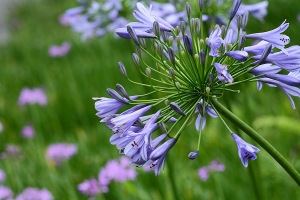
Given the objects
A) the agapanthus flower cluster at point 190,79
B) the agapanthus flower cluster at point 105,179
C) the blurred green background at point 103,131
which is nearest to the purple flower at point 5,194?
the blurred green background at point 103,131

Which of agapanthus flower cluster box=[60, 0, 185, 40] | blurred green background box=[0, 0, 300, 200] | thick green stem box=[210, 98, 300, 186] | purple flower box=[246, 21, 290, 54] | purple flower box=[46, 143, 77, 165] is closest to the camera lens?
thick green stem box=[210, 98, 300, 186]

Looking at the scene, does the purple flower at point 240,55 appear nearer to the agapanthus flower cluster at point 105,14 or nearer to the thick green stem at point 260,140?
the thick green stem at point 260,140

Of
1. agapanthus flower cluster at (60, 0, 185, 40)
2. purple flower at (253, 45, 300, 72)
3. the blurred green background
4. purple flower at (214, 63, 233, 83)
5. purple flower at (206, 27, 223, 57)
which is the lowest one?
the blurred green background

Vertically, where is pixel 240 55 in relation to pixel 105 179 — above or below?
above

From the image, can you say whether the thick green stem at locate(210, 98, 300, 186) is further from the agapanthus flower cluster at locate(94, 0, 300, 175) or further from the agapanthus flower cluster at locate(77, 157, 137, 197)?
the agapanthus flower cluster at locate(77, 157, 137, 197)

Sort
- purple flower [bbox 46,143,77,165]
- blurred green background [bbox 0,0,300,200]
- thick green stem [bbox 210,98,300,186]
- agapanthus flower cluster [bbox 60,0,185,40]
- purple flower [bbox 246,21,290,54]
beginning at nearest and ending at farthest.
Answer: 1. thick green stem [bbox 210,98,300,186]
2. purple flower [bbox 246,21,290,54]
3. agapanthus flower cluster [bbox 60,0,185,40]
4. blurred green background [bbox 0,0,300,200]
5. purple flower [bbox 46,143,77,165]

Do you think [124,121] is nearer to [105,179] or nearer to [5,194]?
[105,179]

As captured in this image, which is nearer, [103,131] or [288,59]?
[288,59]

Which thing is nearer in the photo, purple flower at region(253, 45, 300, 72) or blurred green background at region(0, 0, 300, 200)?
purple flower at region(253, 45, 300, 72)

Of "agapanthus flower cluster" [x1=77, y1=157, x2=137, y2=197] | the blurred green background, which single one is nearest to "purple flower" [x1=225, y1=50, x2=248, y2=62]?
the blurred green background

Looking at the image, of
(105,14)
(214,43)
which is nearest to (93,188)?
(105,14)
